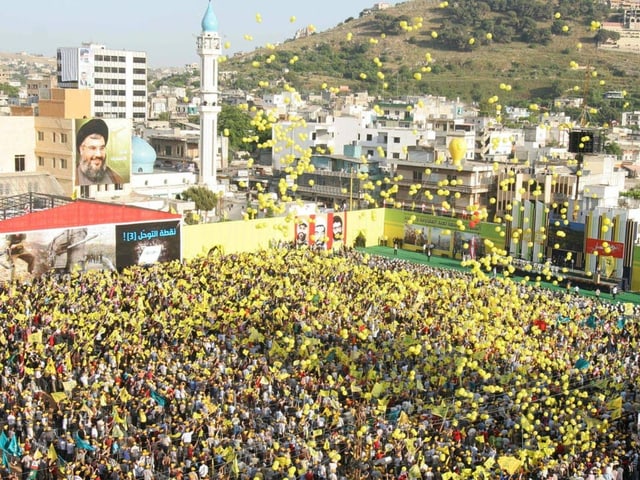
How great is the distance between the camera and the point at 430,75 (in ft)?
308

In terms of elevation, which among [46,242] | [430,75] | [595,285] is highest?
[430,75]

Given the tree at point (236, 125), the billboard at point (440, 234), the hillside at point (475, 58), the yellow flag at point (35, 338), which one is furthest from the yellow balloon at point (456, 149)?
the hillside at point (475, 58)

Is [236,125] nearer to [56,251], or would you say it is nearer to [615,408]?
[56,251]

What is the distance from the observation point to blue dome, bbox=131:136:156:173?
3150 centimetres

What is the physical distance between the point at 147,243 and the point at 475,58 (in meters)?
80.6

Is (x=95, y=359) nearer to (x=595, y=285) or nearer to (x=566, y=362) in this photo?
(x=566, y=362)

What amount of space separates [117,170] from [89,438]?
18628 mm

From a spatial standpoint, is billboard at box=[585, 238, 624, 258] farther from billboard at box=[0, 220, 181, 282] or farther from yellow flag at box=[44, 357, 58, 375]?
yellow flag at box=[44, 357, 58, 375]

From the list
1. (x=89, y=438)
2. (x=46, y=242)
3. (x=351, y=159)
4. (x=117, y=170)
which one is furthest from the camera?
(x=351, y=159)

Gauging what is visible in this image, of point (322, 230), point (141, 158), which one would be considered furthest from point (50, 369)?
point (141, 158)

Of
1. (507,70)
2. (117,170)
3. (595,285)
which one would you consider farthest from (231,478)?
(507,70)

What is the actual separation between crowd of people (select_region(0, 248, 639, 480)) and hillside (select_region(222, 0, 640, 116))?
64.7m

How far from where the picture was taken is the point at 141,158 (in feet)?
104

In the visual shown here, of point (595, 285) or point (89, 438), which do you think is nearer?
point (89, 438)
